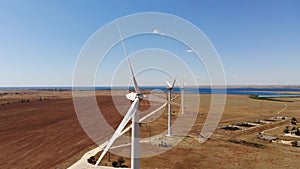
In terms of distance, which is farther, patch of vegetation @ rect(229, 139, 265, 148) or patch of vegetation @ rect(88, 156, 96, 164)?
patch of vegetation @ rect(229, 139, 265, 148)

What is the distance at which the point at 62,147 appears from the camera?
1471 inches

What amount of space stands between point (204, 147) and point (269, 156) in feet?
30.8

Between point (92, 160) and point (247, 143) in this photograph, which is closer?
point (92, 160)

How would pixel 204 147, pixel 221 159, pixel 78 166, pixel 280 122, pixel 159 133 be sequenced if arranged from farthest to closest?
pixel 280 122
pixel 159 133
pixel 204 147
pixel 221 159
pixel 78 166

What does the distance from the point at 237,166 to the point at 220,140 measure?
44.3 ft

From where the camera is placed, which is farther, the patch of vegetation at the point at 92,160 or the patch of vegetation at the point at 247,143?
the patch of vegetation at the point at 247,143

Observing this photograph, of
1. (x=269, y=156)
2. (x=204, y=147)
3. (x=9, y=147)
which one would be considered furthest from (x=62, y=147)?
(x=269, y=156)

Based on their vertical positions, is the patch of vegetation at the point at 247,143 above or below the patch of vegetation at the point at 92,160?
below

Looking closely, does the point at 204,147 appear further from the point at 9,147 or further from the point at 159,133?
the point at 9,147

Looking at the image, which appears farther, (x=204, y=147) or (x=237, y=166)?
(x=204, y=147)

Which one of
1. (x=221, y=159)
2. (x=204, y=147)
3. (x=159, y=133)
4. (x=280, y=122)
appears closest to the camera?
(x=221, y=159)

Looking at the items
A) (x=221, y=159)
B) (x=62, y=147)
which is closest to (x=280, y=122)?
(x=221, y=159)

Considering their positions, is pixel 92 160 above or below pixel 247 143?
above

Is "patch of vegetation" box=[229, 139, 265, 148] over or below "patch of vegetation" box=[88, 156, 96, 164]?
below
